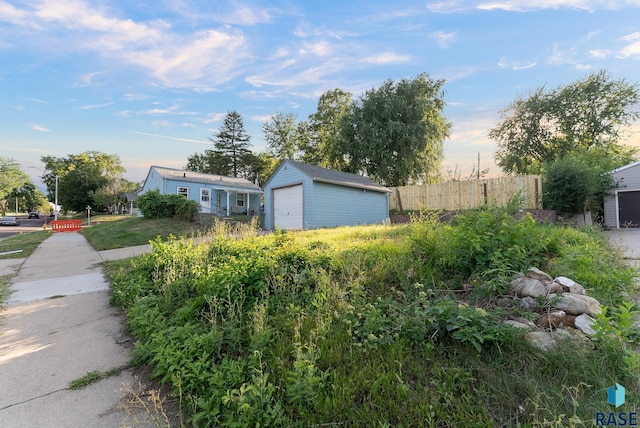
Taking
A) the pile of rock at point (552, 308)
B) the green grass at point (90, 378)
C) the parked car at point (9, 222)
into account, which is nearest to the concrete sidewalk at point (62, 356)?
the green grass at point (90, 378)

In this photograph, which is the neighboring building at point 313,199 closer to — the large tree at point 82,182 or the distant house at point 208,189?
the distant house at point 208,189

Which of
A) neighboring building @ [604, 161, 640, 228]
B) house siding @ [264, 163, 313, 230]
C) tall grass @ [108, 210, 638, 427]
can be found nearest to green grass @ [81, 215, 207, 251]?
house siding @ [264, 163, 313, 230]

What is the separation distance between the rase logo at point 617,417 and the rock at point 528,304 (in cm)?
101

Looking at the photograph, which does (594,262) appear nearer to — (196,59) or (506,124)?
(196,59)

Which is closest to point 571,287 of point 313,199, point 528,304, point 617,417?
point 528,304

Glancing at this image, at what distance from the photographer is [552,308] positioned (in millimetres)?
2422

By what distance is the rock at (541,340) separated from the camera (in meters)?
1.93

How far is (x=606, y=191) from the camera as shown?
13.3 m

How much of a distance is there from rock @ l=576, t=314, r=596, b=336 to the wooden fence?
9010 millimetres

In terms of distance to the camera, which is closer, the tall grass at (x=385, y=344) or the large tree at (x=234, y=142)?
the tall grass at (x=385, y=344)

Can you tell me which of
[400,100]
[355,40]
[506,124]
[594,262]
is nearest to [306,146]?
[400,100]

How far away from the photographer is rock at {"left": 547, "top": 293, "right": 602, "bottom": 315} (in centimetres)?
233

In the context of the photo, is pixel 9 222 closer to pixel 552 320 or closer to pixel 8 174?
pixel 8 174

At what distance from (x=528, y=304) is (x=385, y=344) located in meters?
1.47
